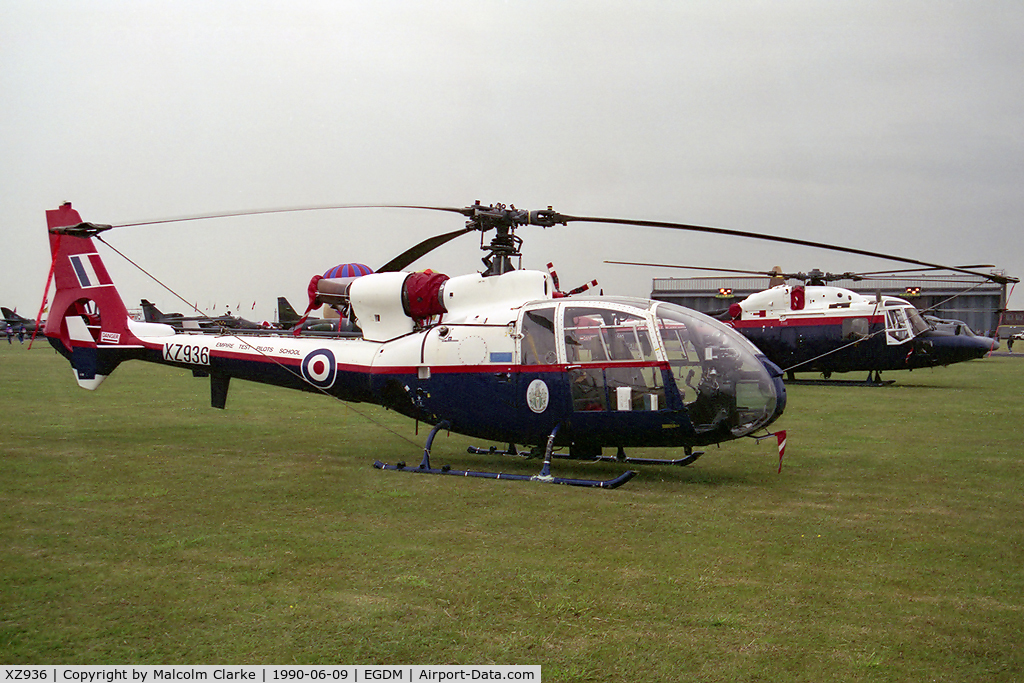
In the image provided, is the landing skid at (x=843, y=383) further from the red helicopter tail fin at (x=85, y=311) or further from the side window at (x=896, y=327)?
the red helicopter tail fin at (x=85, y=311)

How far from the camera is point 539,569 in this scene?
19.4 ft

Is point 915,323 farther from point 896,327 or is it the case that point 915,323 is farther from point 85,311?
point 85,311

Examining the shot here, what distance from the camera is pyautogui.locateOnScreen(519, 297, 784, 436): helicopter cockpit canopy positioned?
892 centimetres

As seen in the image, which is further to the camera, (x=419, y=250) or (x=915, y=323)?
(x=915, y=323)

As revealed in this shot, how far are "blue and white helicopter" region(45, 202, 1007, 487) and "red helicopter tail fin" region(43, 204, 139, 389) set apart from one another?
0.04m

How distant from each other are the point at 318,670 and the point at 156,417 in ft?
41.3

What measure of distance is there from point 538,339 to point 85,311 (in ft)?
26.1

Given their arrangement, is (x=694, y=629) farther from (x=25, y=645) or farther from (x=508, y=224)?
(x=508, y=224)

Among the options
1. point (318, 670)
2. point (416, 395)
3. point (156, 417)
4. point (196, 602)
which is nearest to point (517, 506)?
point (416, 395)

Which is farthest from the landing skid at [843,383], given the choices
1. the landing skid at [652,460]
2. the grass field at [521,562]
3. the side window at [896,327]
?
the landing skid at [652,460]

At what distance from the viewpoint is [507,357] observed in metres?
9.78

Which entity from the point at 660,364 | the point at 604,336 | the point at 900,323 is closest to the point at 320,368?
the point at 604,336

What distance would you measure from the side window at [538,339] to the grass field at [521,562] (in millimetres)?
1477

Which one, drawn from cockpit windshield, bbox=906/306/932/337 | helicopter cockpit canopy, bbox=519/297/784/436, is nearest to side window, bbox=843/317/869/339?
cockpit windshield, bbox=906/306/932/337
